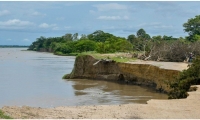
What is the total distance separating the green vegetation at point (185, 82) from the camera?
18.0 metres

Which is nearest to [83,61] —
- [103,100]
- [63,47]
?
[103,100]

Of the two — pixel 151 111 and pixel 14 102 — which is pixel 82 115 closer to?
pixel 151 111

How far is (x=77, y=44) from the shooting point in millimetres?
102062

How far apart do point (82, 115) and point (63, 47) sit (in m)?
104

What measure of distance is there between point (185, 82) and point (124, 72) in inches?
621

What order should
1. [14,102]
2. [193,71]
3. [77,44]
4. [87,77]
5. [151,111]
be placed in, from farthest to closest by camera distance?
[77,44] → [87,77] → [14,102] → [193,71] → [151,111]

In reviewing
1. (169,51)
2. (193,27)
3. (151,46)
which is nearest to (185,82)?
(169,51)

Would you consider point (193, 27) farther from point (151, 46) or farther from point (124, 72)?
point (124, 72)

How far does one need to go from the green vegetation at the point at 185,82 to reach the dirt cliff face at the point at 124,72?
4924mm

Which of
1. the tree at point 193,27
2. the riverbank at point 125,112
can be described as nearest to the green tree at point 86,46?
the tree at point 193,27

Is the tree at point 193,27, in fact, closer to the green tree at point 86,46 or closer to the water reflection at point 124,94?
the green tree at point 86,46

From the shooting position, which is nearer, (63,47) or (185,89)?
(185,89)

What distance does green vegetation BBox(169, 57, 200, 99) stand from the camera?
18.0 m

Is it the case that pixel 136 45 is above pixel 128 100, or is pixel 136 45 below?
above
